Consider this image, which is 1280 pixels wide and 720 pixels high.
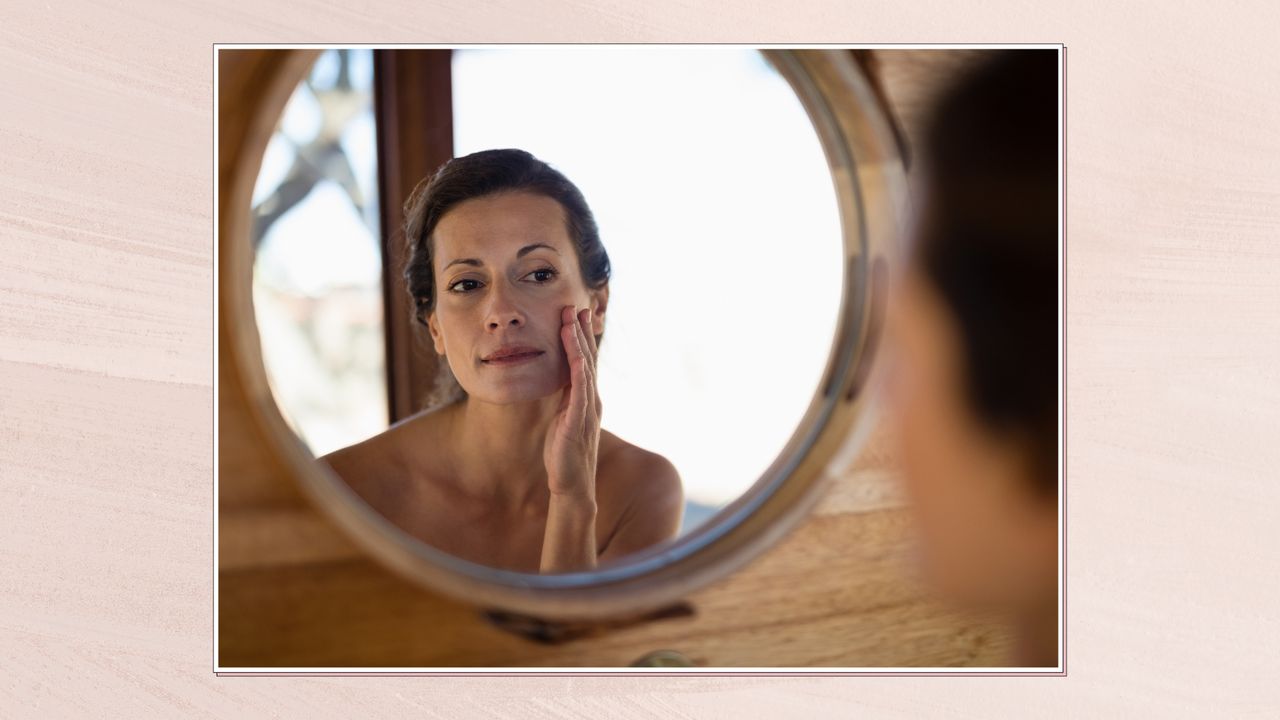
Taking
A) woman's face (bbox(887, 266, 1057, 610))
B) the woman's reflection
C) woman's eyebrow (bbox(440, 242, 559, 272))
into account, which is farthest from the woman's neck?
woman's face (bbox(887, 266, 1057, 610))

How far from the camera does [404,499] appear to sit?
0.78 meters

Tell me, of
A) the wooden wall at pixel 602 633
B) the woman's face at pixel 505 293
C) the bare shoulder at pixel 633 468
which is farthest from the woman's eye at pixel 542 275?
the wooden wall at pixel 602 633

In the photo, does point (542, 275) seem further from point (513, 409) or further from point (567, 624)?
point (567, 624)

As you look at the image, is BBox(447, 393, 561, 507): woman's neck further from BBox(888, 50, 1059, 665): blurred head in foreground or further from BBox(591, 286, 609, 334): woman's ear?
BBox(888, 50, 1059, 665): blurred head in foreground

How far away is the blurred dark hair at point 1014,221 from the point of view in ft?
2.56

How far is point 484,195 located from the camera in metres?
0.77

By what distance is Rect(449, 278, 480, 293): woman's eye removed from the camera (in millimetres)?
762

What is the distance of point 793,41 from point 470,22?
0.81 ft

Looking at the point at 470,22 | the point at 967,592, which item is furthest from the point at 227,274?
the point at 967,592

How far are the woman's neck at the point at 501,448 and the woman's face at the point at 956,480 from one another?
0.88 ft

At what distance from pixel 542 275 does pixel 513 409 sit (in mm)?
105

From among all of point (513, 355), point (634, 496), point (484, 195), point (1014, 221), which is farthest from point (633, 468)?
point (1014, 221)
